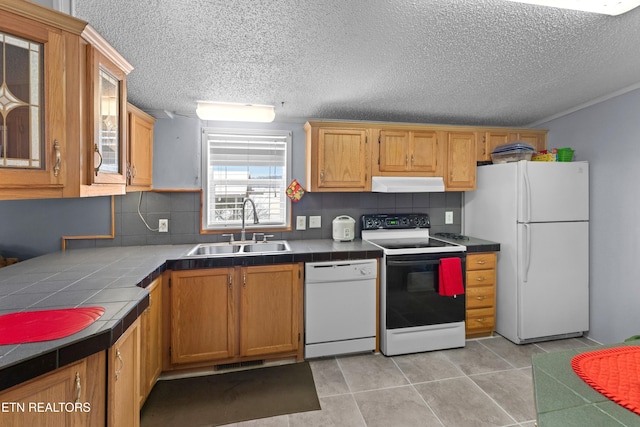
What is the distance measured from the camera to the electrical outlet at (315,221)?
3182 mm

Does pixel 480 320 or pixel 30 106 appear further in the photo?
pixel 480 320

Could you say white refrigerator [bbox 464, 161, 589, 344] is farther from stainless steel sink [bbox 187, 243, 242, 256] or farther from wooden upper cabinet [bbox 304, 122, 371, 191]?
stainless steel sink [bbox 187, 243, 242, 256]

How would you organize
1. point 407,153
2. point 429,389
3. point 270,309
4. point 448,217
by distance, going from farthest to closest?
point 448,217, point 407,153, point 270,309, point 429,389

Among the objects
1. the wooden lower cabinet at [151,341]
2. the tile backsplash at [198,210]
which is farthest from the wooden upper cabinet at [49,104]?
the tile backsplash at [198,210]

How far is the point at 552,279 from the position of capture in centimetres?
285

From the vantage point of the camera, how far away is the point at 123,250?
8.57ft

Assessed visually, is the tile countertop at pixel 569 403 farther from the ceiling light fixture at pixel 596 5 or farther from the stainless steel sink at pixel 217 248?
the stainless steel sink at pixel 217 248

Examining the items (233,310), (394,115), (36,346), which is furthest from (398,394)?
(394,115)

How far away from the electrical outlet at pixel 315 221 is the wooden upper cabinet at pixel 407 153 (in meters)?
0.75

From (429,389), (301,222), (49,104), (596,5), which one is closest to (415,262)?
(429,389)

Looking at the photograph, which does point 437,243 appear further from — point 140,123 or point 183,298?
point 140,123

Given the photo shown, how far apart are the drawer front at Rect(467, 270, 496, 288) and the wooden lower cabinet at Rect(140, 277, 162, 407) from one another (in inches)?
105

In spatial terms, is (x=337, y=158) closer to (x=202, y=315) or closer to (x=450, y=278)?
(x=450, y=278)

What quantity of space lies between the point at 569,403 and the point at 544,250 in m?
2.47
